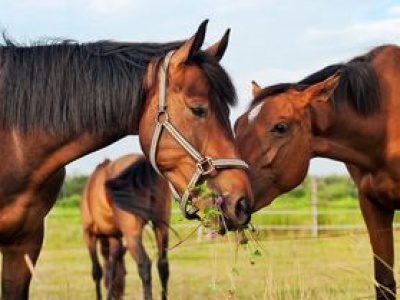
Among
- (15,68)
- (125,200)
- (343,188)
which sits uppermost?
(15,68)

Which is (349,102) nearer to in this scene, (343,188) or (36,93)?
(36,93)

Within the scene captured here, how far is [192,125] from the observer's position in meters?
4.00

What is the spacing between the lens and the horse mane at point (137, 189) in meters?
10.8

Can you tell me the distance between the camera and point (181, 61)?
13.4ft

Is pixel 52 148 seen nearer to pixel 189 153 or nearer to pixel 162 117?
pixel 162 117

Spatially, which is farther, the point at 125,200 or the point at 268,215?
the point at 268,215

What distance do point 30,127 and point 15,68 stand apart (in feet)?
1.14

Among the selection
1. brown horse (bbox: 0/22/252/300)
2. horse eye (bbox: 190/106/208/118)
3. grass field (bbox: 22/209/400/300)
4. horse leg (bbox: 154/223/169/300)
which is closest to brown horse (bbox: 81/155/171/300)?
horse leg (bbox: 154/223/169/300)

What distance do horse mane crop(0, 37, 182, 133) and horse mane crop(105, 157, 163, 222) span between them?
630cm

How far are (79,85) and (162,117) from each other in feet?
1.79

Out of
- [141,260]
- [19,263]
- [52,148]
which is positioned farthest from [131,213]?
[52,148]

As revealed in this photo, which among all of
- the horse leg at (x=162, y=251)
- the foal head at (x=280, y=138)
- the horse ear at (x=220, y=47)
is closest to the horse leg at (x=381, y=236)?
the foal head at (x=280, y=138)

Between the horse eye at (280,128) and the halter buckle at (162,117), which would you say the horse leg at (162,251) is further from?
the halter buckle at (162,117)

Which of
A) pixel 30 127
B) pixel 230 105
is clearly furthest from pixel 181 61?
pixel 30 127
